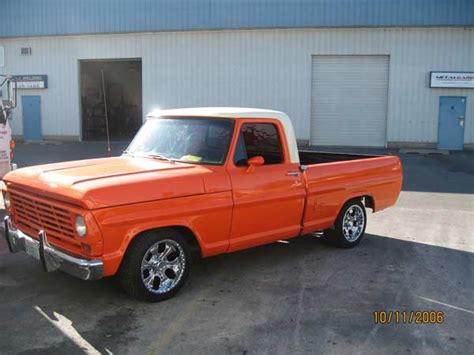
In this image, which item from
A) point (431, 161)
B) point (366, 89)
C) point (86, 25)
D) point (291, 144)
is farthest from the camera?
point (86, 25)

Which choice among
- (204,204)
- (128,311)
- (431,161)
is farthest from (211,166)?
(431,161)

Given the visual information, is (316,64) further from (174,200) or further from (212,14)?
(174,200)

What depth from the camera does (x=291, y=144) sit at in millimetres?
6098

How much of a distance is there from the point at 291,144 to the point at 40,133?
22.2m

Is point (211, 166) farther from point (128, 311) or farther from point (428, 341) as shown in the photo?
point (428, 341)

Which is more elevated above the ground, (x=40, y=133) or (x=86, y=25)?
(x=86, y=25)

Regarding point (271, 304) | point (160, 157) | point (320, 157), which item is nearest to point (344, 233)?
point (320, 157)

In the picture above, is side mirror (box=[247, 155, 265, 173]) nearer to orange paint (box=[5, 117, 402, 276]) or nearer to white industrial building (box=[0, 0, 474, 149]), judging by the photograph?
→ orange paint (box=[5, 117, 402, 276])

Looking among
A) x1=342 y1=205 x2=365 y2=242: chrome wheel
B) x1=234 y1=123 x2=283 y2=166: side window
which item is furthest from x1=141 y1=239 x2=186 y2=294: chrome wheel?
x1=342 y1=205 x2=365 y2=242: chrome wheel

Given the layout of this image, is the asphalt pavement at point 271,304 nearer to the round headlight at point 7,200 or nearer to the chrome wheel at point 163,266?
the chrome wheel at point 163,266

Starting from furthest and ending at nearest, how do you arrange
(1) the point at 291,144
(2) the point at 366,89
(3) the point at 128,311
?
(2) the point at 366,89, (1) the point at 291,144, (3) the point at 128,311

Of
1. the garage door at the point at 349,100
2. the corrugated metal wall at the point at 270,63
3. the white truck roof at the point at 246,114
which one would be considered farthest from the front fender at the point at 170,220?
the garage door at the point at 349,100

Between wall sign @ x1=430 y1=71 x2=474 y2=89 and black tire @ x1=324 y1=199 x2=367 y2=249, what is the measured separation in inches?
659

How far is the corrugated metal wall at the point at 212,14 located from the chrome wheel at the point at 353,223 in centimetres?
1644
